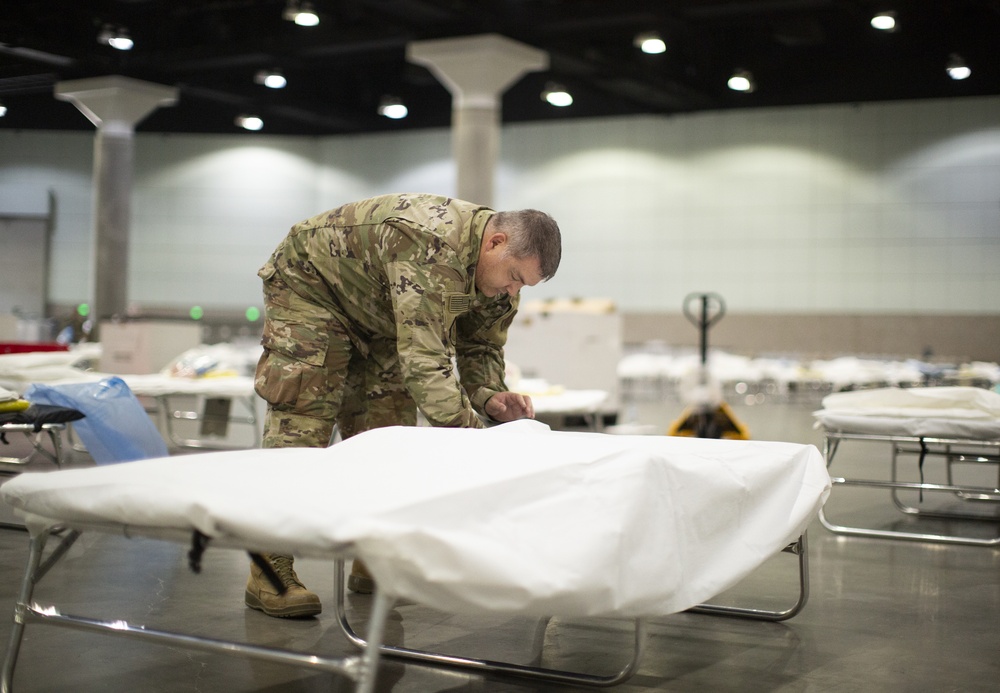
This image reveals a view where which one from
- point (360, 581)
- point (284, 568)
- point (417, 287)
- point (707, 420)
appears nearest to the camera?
point (417, 287)

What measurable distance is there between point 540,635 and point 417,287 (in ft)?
2.85

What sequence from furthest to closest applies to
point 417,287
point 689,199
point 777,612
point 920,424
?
point 689,199
point 920,424
point 777,612
point 417,287

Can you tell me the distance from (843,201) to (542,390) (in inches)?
474

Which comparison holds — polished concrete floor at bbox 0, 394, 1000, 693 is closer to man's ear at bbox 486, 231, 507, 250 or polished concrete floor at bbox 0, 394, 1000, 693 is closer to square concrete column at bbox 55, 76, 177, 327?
man's ear at bbox 486, 231, 507, 250

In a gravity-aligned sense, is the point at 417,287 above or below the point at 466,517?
above

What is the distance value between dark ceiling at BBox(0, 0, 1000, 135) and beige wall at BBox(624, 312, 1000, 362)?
3.43 m

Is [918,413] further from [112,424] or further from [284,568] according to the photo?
[112,424]

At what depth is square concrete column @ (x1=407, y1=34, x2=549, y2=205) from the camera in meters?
11.1

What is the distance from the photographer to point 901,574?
351 cm

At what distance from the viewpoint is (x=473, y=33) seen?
10.9 meters

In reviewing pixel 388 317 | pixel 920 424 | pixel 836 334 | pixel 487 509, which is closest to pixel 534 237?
pixel 388 317

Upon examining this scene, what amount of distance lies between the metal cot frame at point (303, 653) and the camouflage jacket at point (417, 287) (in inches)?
20.1

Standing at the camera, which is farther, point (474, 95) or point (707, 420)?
point (474, 95)

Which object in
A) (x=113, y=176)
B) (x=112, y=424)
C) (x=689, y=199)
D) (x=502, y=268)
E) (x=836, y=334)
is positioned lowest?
(x=112, y=424)
